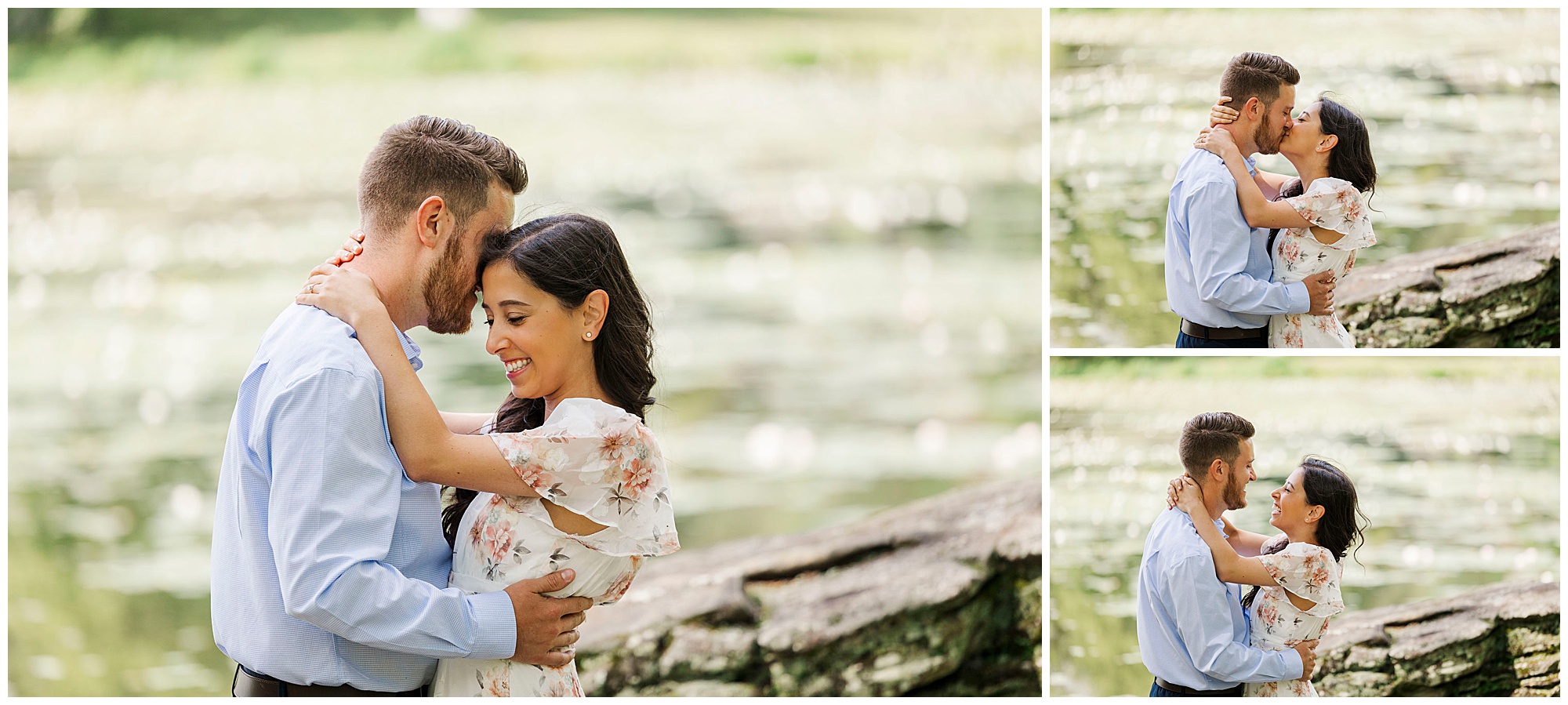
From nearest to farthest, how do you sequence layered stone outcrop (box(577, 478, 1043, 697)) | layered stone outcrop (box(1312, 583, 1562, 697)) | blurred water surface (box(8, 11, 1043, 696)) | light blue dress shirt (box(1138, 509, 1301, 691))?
light blue dress shirt (box(1138, 509, 1301, 691)) → layered stone outcrop (box(1312, 583, 1562, 697)) → layered stone outcrop (box(577, 478, 1043, 697)) → blurred water surface (box(8, 11, 1043, 696))

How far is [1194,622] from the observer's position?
2402 mm

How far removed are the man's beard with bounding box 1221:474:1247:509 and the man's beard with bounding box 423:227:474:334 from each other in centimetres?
172

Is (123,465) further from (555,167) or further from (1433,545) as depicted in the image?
(1433,545)

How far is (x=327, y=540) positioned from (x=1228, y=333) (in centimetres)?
197

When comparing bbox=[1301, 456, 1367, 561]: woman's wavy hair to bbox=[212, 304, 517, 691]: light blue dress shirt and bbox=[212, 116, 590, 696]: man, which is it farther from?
bbox=[212, 304, 517, 691]: light blue dress shirt

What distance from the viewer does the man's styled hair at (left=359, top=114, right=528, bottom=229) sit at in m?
1.87

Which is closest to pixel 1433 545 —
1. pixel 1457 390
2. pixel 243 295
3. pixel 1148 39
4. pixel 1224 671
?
pixel 1457 390

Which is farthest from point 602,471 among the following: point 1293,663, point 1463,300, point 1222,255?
point 1463,300

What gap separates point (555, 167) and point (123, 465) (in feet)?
7.10

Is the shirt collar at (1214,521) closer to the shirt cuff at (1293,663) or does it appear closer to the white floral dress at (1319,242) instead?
the shirt cuff at (1293,663)

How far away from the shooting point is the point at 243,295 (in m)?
4.88

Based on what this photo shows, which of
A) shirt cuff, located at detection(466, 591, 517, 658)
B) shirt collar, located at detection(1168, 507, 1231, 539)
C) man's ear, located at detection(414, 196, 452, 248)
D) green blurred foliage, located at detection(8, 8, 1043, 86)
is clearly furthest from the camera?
green blurred foliage, located at detection(8, 8, 1043, 86)

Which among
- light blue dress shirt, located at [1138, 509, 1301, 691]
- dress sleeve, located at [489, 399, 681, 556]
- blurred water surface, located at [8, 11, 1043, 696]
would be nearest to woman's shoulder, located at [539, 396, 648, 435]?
dress sleeve, located at [489, 399, 681, 556]

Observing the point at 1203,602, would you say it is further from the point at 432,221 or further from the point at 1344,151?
the point at 432,221
